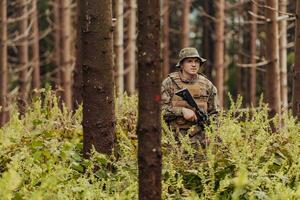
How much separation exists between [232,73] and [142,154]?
30.9 metres

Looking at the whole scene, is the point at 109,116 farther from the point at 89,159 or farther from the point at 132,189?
the point at 132,189

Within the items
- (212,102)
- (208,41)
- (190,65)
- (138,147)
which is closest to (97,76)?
(190,65)

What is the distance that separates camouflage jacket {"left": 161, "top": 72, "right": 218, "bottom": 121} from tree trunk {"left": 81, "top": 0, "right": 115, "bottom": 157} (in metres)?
0.96

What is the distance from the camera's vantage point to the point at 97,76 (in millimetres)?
5777

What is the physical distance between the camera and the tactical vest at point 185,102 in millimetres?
6715

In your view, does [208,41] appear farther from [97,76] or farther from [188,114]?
[97,76]

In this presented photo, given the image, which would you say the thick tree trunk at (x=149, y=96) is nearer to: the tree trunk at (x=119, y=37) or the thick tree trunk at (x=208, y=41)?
the tree trunk at (x=119, y=37)

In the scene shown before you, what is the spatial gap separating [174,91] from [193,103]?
28 cm

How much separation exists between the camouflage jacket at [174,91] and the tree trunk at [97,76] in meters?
0.96

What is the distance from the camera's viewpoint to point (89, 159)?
19.2 feet

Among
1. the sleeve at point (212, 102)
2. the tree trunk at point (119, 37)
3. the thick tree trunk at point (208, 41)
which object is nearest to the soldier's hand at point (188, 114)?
the sleeve at point (212, 102)

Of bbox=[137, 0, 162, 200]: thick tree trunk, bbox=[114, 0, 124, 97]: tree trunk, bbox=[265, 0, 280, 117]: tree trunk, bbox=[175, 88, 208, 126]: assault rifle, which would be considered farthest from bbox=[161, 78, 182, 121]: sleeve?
bbox=[114, 0, 124, 97]: tree trunk

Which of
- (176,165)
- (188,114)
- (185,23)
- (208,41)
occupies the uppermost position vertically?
(208,41)

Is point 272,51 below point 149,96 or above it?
above
